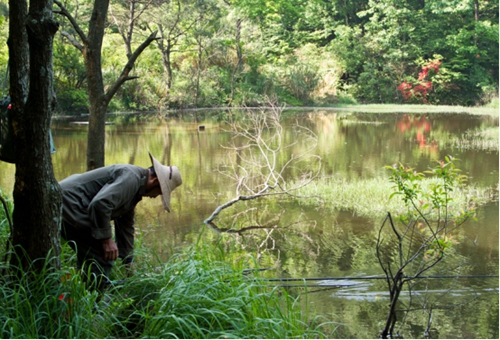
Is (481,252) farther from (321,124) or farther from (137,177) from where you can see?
A: (321,124)

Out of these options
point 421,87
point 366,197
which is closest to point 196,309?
point 366,197

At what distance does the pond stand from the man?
589mm

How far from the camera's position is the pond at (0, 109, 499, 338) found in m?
5.00

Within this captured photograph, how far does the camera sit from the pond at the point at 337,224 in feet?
16.4

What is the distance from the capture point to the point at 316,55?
120 ft

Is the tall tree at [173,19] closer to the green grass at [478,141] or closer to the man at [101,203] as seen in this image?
the green grass at [478,141]

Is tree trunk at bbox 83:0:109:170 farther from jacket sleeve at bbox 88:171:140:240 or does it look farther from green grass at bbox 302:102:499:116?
green grass at bbox 302:102:499:116

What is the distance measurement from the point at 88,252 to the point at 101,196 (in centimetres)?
43

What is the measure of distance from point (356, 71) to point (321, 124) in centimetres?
1452

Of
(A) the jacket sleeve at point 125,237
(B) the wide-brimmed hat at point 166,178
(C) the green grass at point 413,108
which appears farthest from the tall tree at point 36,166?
(C) the green grass at point 413,108

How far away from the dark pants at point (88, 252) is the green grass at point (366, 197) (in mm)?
5583

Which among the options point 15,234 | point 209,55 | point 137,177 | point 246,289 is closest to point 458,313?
point 246,289

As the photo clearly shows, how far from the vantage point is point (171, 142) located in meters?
16.3

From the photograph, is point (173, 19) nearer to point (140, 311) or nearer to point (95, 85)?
point (95, 85)
